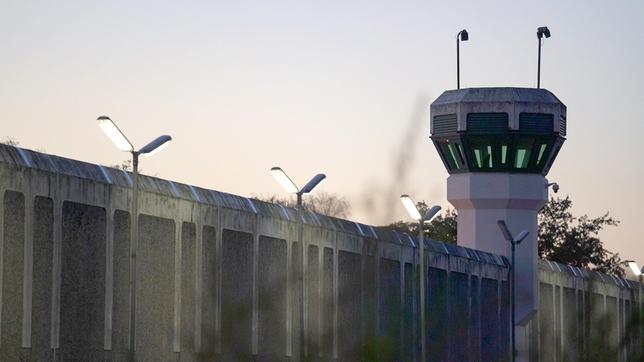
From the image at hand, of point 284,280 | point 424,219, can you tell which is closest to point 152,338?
point 424,219

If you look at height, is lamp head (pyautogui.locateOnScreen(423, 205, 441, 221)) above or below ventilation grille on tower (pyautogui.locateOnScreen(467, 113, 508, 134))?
below

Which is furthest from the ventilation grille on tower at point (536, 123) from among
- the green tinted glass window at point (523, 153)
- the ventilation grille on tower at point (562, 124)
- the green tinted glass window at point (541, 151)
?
the ventilation grille on tower at point (562, 124)

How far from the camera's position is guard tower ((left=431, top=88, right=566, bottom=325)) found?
70.8 m

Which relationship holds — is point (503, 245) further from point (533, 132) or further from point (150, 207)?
point (150, 207)

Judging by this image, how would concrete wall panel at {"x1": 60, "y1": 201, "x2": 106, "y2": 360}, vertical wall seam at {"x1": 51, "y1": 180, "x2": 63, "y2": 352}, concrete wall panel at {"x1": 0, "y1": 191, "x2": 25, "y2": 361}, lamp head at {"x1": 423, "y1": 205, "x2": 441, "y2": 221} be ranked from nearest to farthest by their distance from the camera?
1. concrete wall panel at {"x1": 0, "y1": 191, "x2": 25, "y2": 361}
2. vertical wall seam at {"x1": 51, "y1": 180, "x2": 63, "y2": 352}
3. concrete wall panel at {"x1": 60, "y1": 201, "x2": 106, "y2": 360}
4. lamp head at {"x1": 423, "y1": 205, "x2": 441, "y2": 221}

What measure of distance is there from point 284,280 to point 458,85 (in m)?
68.7

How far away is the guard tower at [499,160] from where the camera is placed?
70.8 m

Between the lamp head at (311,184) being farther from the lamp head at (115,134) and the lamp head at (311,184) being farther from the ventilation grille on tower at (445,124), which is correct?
the ventilation grille on tower at (445,124)

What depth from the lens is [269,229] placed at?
3900 centimetres

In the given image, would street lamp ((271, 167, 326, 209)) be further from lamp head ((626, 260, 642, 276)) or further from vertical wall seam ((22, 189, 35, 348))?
lamp head ((626, 260, 642, 276))

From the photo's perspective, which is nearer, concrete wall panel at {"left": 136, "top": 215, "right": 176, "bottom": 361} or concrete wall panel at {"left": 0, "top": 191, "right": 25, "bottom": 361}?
concrete wall panel at {"left": 0, "top": 191, "right": 25, "bottom": 361}

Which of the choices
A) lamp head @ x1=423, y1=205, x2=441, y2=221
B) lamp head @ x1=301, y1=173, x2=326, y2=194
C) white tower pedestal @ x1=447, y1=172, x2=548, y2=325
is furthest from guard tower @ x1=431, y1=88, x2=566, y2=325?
lamp head @ x1=301, y1=173, x2=326, y2=194

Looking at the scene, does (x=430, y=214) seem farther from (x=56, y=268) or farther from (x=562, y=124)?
(x=562, y=124)

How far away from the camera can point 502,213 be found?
232 ft
